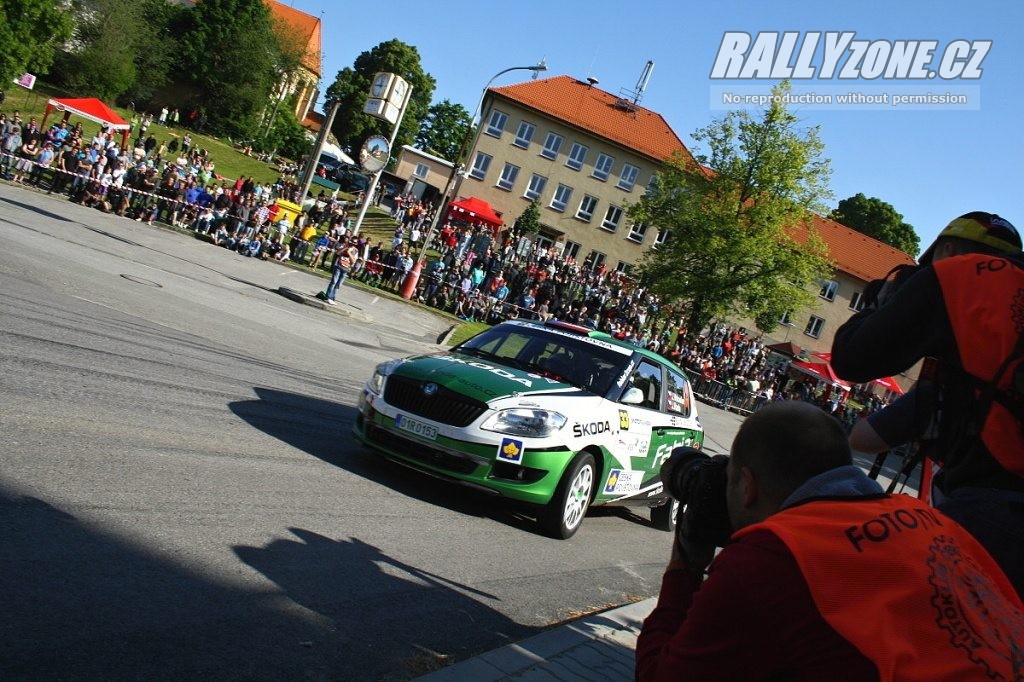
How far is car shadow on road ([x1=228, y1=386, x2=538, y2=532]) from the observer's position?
8.34m

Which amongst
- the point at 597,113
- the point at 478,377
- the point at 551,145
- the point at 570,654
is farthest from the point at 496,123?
the point at 570,654

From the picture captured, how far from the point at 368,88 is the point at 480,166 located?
41.1m

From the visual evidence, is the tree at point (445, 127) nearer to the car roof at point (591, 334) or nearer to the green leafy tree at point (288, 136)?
the green leafy tree at point (288, 136)

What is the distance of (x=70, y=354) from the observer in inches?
357

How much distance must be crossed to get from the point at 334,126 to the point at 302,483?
4038 inches

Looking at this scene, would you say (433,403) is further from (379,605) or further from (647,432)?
(379,605)

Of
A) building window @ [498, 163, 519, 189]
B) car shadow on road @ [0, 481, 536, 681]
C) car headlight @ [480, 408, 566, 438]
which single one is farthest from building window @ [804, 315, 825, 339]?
car shadow on road @ [0, 481, 536, 681]

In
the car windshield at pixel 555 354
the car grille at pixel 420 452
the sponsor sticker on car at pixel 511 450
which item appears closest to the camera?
the sponsor sticker on car at pixel 511 450

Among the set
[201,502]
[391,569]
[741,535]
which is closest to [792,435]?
[741,535]

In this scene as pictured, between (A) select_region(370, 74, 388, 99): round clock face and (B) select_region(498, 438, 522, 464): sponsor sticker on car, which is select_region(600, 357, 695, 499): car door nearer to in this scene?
(B) select_region(498, 438, 522, 464): sponsor sticker on car

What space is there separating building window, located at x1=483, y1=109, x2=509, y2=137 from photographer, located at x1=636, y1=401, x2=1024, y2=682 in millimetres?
67080

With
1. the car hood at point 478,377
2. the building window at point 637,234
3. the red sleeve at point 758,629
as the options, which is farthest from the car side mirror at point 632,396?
the building window at point 637,234

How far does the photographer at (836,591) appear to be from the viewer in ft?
6.33

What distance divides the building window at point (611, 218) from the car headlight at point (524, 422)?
199 ft
